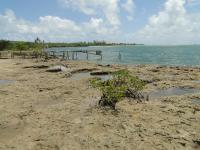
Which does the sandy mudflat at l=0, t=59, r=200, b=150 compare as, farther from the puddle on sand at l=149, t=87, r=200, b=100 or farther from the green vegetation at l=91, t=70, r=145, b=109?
the puddle on sand at l=149, t=87, r=200, b=100

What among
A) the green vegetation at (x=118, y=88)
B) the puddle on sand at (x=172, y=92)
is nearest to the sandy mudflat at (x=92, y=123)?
the green vegetation at (x=118, y=88)

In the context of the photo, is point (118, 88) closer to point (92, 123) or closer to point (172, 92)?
point (92, 123)

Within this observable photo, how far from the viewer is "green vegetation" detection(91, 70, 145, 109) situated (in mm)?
14328

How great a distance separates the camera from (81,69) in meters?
32.9

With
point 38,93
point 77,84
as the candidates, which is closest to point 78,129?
point 38,93

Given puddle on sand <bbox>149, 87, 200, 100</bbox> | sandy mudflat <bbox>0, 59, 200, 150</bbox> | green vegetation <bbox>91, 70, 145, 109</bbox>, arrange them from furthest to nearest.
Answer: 1. puddle on sand <bbox>149, 87, 200, 100</bbox>
2. green vegetation <bbox>91, 70, 145, 109</bbox>
3. sandy mudflat <bbox>0, 59, 200, 150</bbox>

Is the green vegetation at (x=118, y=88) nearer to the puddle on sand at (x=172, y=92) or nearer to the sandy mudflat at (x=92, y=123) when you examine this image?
the sandy mudflat at (x=92, y=123)

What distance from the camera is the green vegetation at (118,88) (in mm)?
14328

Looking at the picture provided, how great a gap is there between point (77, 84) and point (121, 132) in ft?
38.0

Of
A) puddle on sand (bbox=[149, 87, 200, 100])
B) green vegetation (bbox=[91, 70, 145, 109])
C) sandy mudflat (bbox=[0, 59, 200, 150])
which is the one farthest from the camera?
puddle on sand (bbox=[149, 87, 200, 100])

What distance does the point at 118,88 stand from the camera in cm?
1478

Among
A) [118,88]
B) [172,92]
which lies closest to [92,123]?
[118,88]

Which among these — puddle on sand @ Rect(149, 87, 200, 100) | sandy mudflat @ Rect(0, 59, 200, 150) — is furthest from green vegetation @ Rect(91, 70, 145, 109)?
puddle on sand @ Rect(149, 87, 200, 100)

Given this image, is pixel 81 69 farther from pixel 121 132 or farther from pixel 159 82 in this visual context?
pixel 121 132
